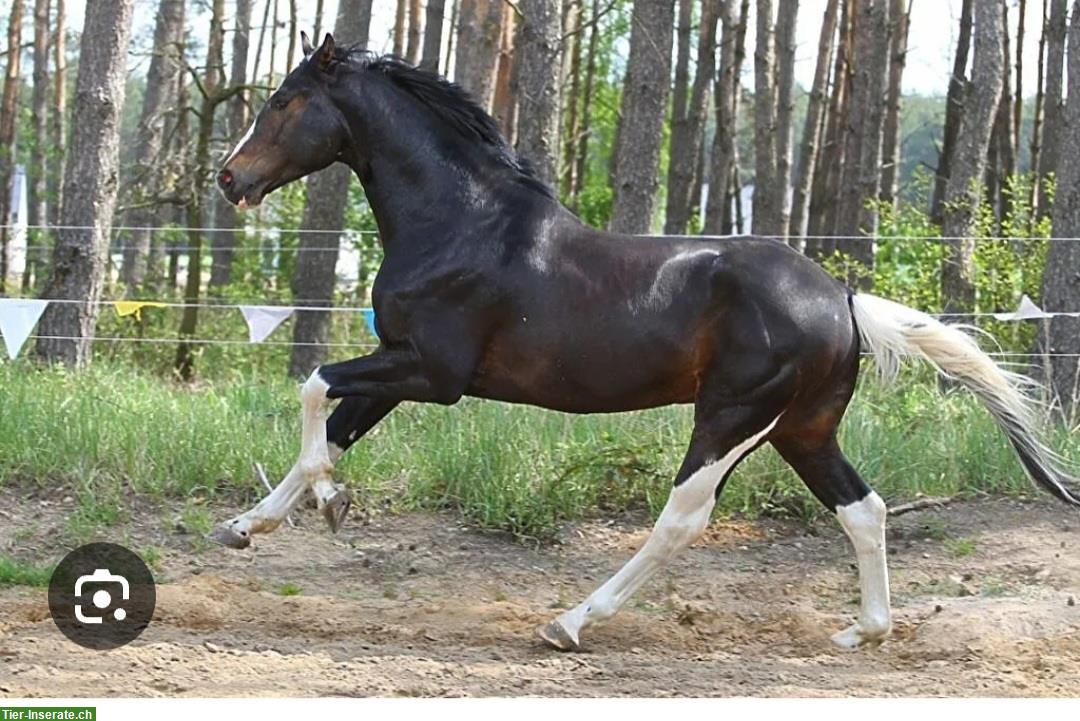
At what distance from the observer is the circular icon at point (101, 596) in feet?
17.9

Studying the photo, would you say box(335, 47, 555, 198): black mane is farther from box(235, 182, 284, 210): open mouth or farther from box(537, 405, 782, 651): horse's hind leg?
box(537, 405, 782, 651): horse's hind leg

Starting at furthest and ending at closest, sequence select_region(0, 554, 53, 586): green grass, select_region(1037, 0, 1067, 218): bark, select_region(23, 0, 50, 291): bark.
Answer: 1. select_region(23, 0, 50, 291): bark
2. select_region(1037, 0, 1067, 218): bark
3. select_region(0, 554, 53, 586): green grass

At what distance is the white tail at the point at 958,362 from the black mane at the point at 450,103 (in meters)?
1.45

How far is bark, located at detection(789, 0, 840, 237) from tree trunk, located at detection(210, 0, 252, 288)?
8012 millimetres

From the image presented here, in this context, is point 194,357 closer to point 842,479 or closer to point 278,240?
point 278,240

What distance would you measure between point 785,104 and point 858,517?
16480 millimetres

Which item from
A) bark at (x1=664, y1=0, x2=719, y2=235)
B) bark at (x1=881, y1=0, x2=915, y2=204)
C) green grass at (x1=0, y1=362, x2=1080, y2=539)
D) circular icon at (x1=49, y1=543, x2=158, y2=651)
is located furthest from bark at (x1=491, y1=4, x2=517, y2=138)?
circular icon at (x1=49, y1=543, x2=158, y2=651)

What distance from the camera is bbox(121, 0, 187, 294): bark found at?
16250 millimetres

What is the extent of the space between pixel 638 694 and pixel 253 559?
302 centimetres

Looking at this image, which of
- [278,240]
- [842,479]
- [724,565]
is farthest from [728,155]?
[842,479]

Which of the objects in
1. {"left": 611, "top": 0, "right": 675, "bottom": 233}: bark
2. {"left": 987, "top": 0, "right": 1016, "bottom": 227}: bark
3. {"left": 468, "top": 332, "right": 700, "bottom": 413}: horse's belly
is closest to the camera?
{"left": 468, "top": 332, "right": 700, "bottom": 413}: horse's belly

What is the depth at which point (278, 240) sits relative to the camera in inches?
762

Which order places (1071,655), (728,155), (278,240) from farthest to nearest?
(728,155) < (278,240) < (1071,655)

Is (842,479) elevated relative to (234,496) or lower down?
elevated
